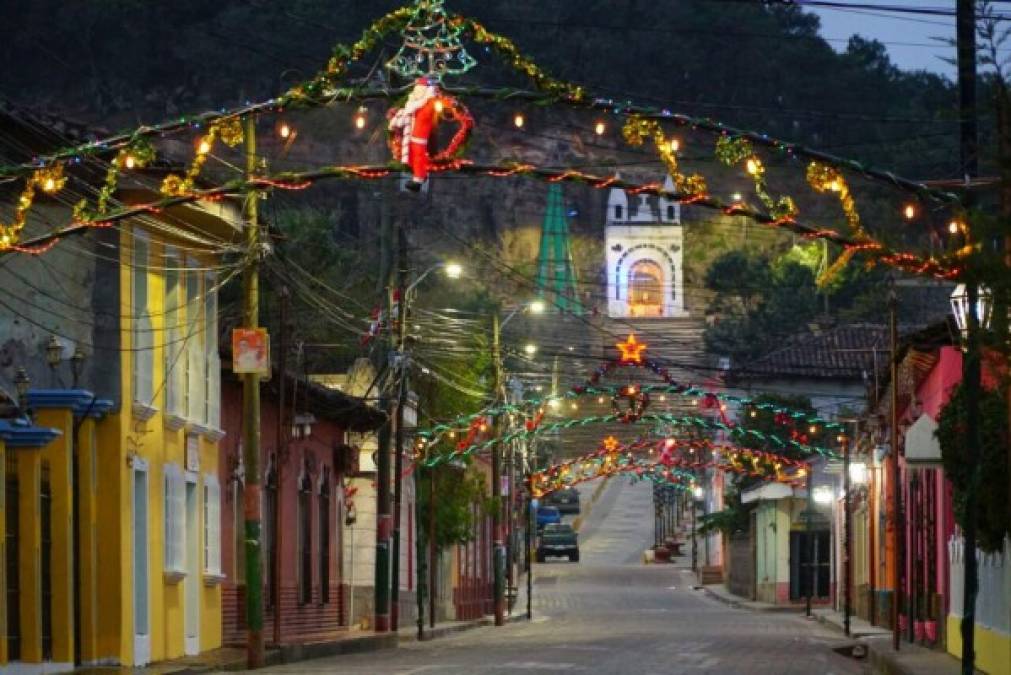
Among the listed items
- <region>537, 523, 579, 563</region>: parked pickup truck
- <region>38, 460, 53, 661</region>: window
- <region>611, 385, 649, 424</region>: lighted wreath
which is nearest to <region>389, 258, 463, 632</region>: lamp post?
<region>611, 385, 649, 424</region>: lighted wreath

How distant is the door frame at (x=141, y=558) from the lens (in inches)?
1391

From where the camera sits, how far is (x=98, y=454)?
3462cm

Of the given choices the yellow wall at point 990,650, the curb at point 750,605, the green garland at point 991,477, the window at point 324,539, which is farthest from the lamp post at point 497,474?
the green garland at point 991,477

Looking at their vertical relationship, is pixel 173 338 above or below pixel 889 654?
above

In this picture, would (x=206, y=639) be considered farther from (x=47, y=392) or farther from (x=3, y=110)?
A: (x=3, y=110)

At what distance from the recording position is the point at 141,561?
3609 centimetres

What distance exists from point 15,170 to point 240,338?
1266 centimetres

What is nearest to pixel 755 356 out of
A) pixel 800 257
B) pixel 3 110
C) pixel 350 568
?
pixel 800 257

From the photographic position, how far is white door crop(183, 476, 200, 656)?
38875 mm

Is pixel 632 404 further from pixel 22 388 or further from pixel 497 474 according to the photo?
pixel 22 388

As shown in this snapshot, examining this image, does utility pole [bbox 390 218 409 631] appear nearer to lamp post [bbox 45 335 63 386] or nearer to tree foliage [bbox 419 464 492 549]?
tree foliage [bbox 419 464 492 549]

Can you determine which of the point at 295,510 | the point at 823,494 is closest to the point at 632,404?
the point at 823,494

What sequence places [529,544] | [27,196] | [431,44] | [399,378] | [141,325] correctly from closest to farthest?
[27,196], [431,44], [141,325], [399,378], [529,544]

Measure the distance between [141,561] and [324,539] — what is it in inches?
625
